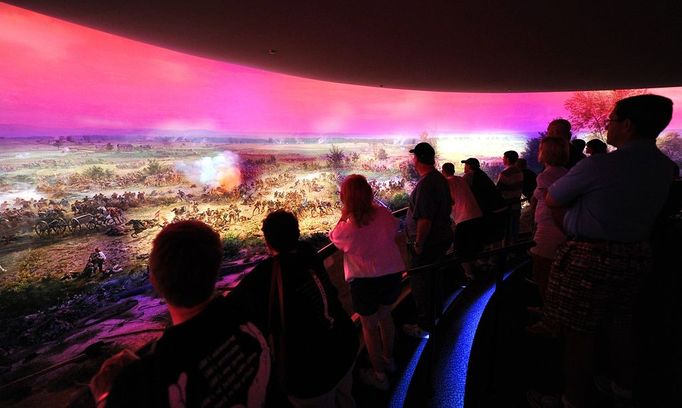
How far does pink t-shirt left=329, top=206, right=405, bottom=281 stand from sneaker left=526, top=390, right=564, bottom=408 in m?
0.92

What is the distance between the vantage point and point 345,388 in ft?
4.32

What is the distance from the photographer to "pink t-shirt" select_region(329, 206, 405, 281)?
173cm

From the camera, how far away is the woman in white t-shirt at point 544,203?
2.00m

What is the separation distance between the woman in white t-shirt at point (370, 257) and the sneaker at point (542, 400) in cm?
75

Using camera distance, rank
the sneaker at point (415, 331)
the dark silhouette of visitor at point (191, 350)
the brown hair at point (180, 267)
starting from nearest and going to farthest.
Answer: the dark silhouette of visitor at point (191, 350)
the brown hair at point (180, 267)
the sneaker at point (415, 331)

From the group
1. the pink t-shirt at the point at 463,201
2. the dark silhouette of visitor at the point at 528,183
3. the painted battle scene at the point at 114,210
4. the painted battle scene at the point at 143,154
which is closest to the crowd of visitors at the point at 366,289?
the pink t-shirt at the point at 463,201

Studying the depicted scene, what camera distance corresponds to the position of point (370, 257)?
5.71 ft

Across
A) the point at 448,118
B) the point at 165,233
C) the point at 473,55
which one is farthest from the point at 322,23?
the point at 448,118

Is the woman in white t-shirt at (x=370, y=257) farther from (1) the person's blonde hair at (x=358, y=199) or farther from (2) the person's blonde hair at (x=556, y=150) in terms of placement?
(2) the person's blonde hair at (x=556, y=150)

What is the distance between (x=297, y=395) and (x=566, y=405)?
1248mm

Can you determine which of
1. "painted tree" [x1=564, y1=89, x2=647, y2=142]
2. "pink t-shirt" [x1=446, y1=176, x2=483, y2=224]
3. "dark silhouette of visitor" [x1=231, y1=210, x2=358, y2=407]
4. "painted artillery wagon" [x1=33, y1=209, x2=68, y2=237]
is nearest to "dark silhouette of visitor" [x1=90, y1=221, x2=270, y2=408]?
"dark silhouette of visitor" [x1=231, y1=210, x2=358, y2=407]

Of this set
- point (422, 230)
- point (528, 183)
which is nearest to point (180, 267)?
point (422, 230)

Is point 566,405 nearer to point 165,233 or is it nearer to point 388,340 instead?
point 388,340

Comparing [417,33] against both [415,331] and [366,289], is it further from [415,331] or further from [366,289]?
[415,331]
